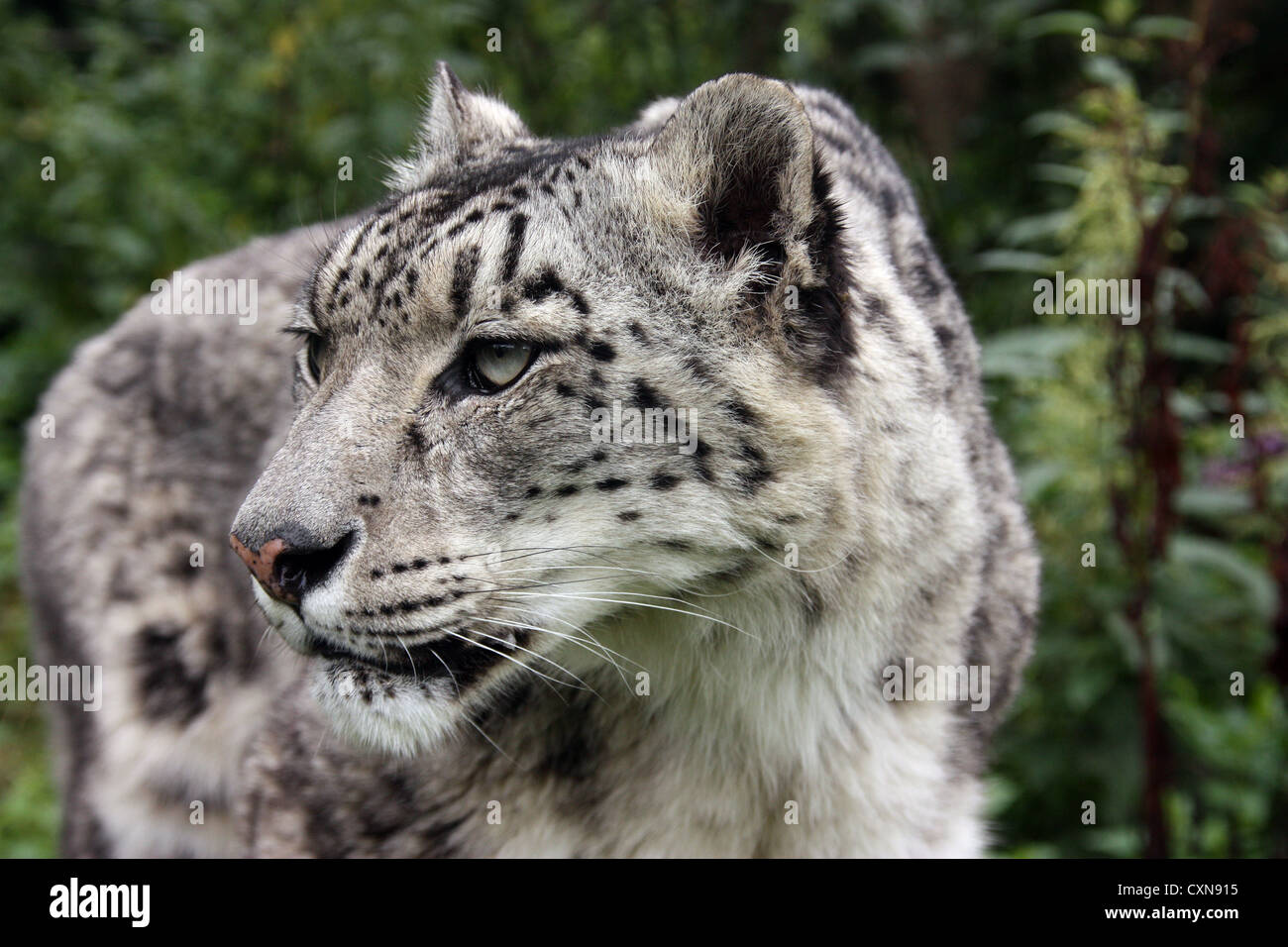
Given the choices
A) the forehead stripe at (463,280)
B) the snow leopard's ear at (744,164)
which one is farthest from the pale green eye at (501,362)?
the snow leopard's ear at (744,164)

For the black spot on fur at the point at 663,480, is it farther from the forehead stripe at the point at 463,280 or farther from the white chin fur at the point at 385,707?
the white chin fur at the point at 385,707

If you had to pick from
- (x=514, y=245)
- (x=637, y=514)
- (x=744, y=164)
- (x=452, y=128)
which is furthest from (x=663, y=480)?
(x=452, y=128)

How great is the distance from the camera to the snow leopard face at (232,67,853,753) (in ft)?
9.61

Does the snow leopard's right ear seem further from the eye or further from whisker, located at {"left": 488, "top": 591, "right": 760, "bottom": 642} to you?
whisker, located at {"left": 488, "top": 591, "right": 760, "bottom": 642}

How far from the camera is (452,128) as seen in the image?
3941 millimetres

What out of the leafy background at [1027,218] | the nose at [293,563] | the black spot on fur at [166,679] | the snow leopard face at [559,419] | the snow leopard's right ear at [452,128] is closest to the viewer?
the nose at [293,563]

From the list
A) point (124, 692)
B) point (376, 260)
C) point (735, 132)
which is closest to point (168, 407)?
point (124, 692)

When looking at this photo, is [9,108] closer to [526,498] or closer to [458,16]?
[458,16]

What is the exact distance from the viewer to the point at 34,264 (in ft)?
29.3

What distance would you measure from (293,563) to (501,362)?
642 mm

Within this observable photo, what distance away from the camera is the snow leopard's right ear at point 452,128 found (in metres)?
3.86

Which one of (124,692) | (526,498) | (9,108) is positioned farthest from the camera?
(9,108)

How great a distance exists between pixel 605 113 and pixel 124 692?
185 inches

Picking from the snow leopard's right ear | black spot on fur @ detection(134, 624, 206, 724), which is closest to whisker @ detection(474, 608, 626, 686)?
the snow leopard's right ear
